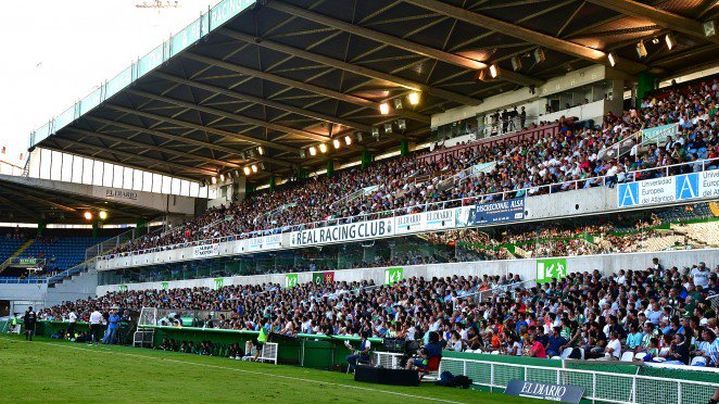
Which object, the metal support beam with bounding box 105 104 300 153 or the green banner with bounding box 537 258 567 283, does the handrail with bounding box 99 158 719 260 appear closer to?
the green banner with bounding box 537 258 567 283

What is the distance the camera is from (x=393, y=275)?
120 ft

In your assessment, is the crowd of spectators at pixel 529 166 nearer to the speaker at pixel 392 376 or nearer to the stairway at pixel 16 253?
the speaker at pixel 392 376

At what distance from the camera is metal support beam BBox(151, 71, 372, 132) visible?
147 feet

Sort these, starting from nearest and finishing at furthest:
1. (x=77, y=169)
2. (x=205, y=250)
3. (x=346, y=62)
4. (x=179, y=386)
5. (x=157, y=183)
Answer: (x=179, y=386) < (x=346, y=62) < (x=205, y=250) < (x=77, y=169) < (x=157, y=183)

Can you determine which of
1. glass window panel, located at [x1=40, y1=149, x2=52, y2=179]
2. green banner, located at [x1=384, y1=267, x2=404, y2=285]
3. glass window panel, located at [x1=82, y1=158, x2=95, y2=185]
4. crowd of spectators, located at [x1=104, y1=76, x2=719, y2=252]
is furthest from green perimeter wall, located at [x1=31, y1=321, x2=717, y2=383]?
glass window panel, located at [x1=82, y1=158, x2=95, y2=185]

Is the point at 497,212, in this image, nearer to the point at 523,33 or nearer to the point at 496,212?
the point at 496,212

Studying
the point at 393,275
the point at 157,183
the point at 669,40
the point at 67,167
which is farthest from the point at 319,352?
the point at 157,183

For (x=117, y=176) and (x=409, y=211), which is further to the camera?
(x=117, y=176)

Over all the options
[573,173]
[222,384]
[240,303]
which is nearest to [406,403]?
[222,384]

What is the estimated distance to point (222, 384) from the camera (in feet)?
58.2

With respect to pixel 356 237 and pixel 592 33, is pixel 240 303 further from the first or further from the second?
pixel 592 33

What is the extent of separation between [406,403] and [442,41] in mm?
24531

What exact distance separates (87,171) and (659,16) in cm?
4912

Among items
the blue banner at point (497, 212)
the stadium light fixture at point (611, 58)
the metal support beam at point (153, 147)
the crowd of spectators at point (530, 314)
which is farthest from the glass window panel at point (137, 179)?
the stadium light fixture at point (611, 58)
